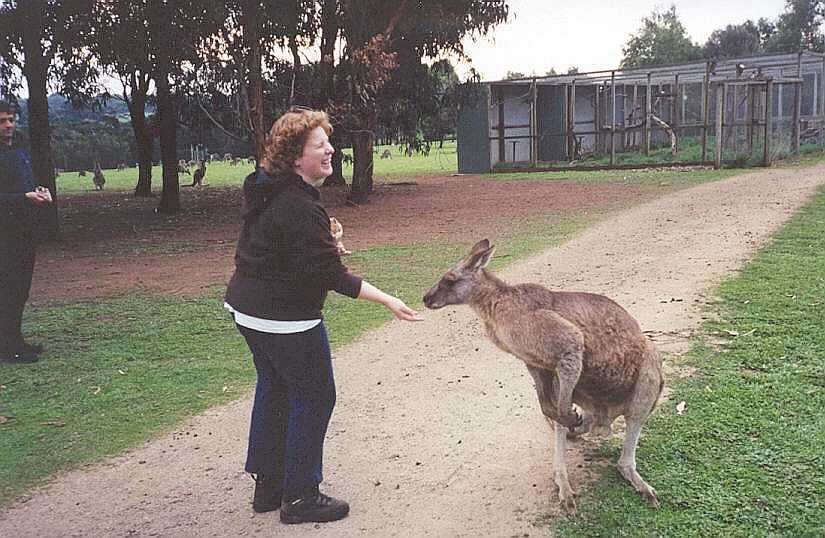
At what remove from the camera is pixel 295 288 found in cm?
345

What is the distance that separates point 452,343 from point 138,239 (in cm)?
979

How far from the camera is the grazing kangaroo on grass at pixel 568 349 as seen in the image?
366cm

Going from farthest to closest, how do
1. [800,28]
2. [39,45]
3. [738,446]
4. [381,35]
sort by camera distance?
[800,28] → [381,35] → [39,45] → [738,446]

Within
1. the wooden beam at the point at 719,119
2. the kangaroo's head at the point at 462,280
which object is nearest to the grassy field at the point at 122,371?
the kangaroo's head at the point at 462,280

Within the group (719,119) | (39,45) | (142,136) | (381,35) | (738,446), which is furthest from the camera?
(142,136)

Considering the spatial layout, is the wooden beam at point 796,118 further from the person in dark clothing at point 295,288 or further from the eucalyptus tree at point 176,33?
the person in dark clothing at point 295,288

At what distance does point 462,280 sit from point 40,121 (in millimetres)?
13174

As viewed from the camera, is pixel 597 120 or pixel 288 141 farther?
pixel 597 120

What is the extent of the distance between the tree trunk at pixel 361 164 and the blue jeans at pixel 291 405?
53.7 ft

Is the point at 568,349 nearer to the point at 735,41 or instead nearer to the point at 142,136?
the point at 142,136

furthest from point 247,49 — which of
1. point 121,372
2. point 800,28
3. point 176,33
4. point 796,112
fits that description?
point 800,28

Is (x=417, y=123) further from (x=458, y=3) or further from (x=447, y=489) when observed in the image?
(x=447, y=489)

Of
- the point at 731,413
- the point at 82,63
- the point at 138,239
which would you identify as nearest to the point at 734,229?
the point at 731,413

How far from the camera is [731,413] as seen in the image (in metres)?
4.72
